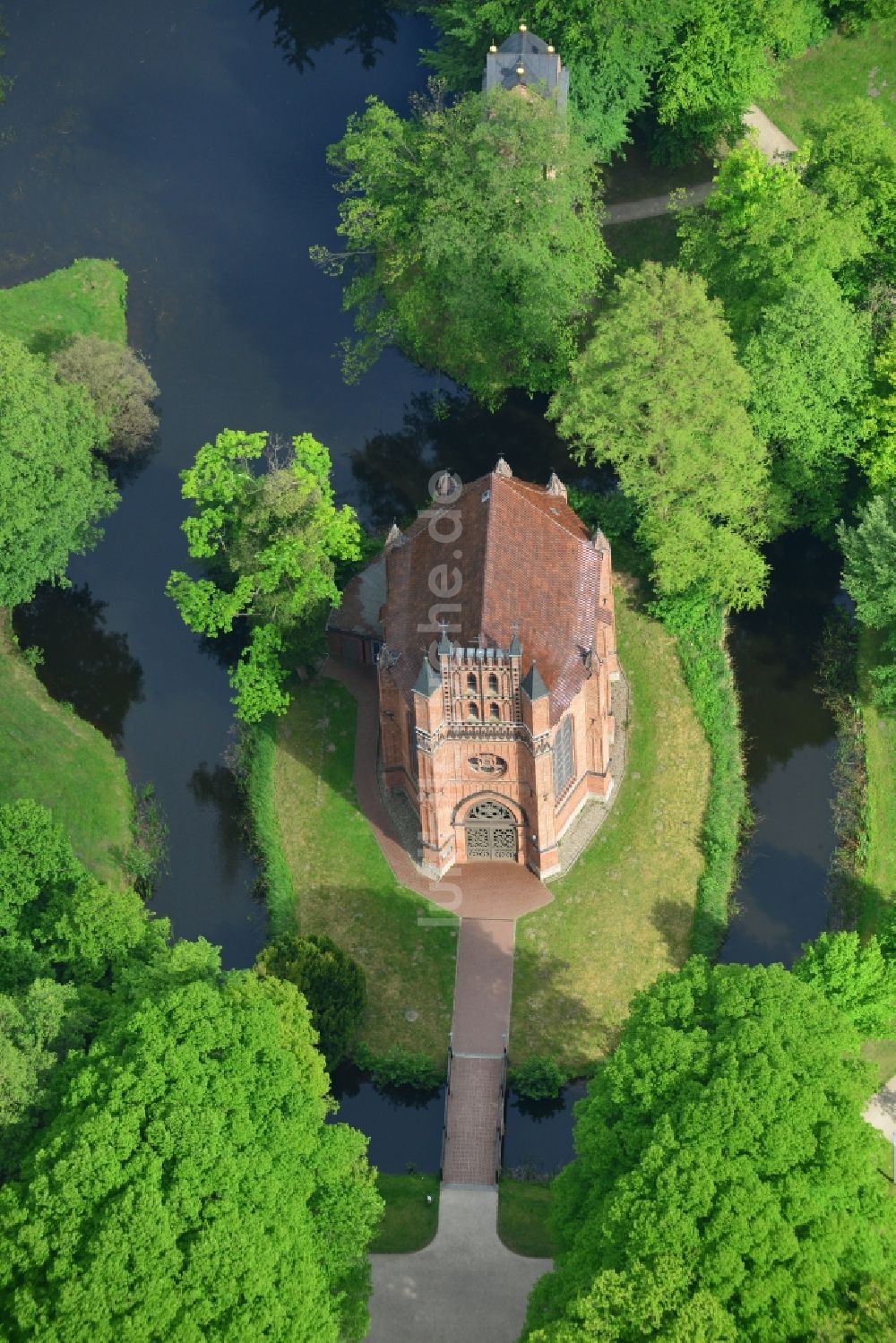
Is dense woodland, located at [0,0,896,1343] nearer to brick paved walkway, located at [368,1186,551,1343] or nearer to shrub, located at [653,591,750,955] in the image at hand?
shrub, located at [653,591,750,955]

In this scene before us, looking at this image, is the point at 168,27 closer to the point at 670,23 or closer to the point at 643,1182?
the point at 670,23

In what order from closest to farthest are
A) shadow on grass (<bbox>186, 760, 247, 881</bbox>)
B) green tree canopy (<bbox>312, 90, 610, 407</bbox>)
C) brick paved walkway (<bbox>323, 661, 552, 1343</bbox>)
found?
1. brick paved walkway (<bbox>323, 661, 552, 1343</bbox>)
2. shadow on grass (<bbox>186, 760, 247, 881</bbox>)
3. green tree canopy (<bbox>312, 90, 610, 407</bbox>)

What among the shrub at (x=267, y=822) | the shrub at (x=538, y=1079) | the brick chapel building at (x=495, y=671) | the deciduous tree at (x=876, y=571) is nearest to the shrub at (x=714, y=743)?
the brick chapel building at (x=495, y=671)

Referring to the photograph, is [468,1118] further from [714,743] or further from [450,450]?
[450,450]

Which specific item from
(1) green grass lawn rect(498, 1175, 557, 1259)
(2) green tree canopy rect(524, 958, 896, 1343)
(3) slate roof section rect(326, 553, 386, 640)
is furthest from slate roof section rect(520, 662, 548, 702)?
(1) green grass lawn rect(498, 1175, 557, 1259)

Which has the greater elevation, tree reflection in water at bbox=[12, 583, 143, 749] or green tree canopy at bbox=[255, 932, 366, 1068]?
tree reflection in water at bbox=[12, 583, 143, 749]

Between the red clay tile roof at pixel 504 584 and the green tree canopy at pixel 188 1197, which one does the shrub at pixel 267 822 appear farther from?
the green tree canopy at pixel 188 1197

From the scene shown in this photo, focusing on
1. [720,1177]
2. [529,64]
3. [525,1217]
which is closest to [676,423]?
[529,64]

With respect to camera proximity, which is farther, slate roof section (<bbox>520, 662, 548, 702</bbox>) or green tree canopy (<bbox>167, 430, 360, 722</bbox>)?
green tree canopy (<bbox>167, 430, 360, 722</bbox>)
